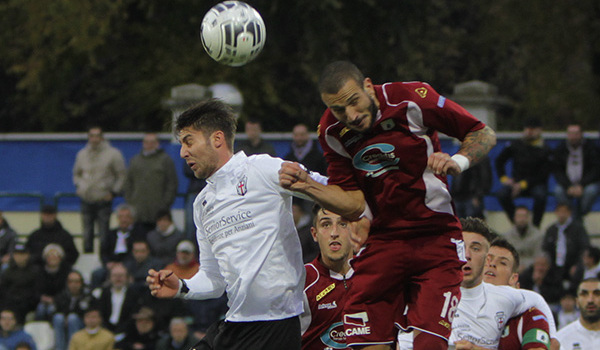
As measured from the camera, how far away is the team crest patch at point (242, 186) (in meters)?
5.91

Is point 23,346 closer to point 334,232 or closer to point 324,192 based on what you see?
point 334,232

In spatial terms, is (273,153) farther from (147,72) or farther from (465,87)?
(147,72)

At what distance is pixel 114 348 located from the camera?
436 inches

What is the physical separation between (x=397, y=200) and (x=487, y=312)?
165 centimetres

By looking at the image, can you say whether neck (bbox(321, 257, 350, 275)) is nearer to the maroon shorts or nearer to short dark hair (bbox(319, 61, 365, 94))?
the maroon shorts

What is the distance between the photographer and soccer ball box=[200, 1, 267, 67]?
7445mm

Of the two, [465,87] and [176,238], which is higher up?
[465,87]

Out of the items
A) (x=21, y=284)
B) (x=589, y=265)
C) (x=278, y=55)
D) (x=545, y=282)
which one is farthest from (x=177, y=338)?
(x=278, y=55)

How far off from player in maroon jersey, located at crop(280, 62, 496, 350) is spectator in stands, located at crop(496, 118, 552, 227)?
6083mm

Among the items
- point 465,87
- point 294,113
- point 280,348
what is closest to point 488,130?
point 280,348

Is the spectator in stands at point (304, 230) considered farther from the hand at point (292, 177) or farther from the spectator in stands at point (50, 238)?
the hand at point (292, 177)

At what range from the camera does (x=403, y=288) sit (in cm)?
587

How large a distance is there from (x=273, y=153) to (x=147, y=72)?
8375 millimetres

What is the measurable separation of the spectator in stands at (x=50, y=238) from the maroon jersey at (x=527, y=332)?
665 cm
